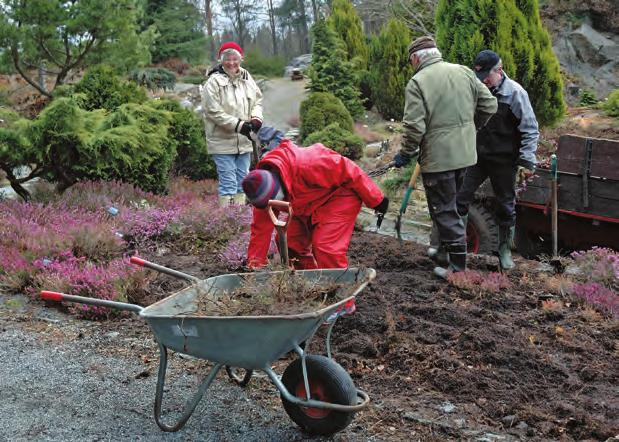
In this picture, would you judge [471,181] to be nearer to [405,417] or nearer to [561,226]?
[561,226]

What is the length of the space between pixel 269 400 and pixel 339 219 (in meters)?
1.27

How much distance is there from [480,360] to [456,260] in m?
1.69

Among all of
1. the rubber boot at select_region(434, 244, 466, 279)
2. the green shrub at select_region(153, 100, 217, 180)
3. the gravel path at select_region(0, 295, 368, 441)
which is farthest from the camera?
the green shrub at select_region(153, 100, 217, 180)

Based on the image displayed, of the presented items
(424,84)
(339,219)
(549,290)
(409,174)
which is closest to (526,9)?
(409,174)

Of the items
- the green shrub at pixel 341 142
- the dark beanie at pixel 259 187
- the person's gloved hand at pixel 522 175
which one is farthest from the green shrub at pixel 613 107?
the dark beanie at pixel 259 187

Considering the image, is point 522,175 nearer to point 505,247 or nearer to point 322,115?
point 505,247

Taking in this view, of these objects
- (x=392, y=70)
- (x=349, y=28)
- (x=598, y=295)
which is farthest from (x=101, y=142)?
(x=349, y=28)

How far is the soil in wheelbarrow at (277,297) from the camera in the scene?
3.14 m

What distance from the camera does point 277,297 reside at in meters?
3.22

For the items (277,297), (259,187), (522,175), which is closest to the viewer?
(277,297)

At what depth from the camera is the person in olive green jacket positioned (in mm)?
5219

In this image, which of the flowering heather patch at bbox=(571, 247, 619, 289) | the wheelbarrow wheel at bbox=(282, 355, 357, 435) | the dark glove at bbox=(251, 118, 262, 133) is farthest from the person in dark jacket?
the wheelbarrow wheel at bbox=(282, 355, 357, 435)

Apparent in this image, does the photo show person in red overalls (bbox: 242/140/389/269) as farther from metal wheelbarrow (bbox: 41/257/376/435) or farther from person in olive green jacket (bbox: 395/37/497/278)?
person in olive green jacket (bbox: 395/37/497/278)

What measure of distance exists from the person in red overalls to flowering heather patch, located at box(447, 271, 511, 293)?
3.87 ft
